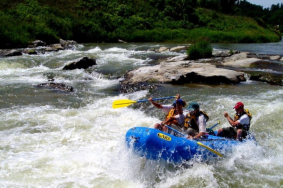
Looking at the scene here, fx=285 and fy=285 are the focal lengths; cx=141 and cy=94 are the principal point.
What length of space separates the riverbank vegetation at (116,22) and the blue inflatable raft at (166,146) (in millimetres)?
16305

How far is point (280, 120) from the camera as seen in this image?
22.4 feet

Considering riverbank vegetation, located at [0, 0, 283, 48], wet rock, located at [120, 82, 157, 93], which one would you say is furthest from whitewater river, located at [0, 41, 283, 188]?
riverbank vegetation, located at [0, 0, 283, 48]

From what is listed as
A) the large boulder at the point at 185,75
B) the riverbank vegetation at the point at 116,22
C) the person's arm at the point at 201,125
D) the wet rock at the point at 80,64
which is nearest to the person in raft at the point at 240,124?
the person's arm at the point at 201,125

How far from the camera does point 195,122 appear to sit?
530cm

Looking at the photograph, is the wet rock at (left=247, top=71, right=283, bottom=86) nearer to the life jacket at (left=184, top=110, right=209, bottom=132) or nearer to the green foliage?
the green foliage

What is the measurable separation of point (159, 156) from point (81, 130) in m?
2.60

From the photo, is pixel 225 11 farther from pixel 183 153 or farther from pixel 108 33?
pixel 183 153

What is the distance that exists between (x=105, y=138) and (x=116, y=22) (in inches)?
940

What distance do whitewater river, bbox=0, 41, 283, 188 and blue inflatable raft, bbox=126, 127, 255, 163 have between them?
16cm

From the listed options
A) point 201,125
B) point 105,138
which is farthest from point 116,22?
point 201,125

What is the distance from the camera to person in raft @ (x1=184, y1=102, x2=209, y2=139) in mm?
5106

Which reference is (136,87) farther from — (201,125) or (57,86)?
(201,125)

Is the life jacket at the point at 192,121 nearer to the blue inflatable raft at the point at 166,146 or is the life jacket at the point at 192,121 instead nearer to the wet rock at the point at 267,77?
the blue inflatable raft at the point at 166,146

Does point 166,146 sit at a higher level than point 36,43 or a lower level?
lower
